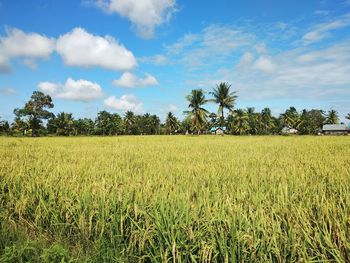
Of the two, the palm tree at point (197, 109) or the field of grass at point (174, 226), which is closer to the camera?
the field of grass at point (174, 226)

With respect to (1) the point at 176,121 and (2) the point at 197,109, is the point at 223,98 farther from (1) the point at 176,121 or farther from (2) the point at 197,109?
(1) the point at 176,121

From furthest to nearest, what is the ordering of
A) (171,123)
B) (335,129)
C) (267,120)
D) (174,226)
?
(171,123) → (267,120) → (335,129) → (174,226)

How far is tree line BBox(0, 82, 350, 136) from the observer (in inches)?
1597

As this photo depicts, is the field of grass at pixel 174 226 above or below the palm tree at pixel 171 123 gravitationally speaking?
below

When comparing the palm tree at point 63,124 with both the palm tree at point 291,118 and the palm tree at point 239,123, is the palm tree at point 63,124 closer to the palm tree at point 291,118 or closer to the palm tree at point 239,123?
the palm tree at point 239,123

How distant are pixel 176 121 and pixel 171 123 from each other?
2475mm

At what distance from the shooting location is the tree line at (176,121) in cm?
4056

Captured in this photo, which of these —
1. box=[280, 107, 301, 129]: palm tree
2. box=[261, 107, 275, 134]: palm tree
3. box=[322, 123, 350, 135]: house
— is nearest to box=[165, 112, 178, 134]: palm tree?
box=[261, 107, 275, 134]: palm tree

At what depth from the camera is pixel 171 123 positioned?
6962cm

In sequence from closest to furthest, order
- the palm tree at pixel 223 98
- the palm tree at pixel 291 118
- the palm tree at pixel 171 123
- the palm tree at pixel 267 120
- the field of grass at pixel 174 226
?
the field of grass at pixel 174 226, the palm tree at pixel 223 98, the palm tree at pixel 291 118, the palm tree at pixel 267 120, the palm tree at pixel 171 123

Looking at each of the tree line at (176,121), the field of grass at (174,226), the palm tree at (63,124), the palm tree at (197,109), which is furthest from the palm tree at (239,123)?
the field of grass at (174,226)

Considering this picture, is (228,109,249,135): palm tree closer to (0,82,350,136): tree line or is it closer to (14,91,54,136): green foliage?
(0,82,350,136): tree line

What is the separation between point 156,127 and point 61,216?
251 feet

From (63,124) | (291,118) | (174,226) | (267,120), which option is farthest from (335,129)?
(174,226)
